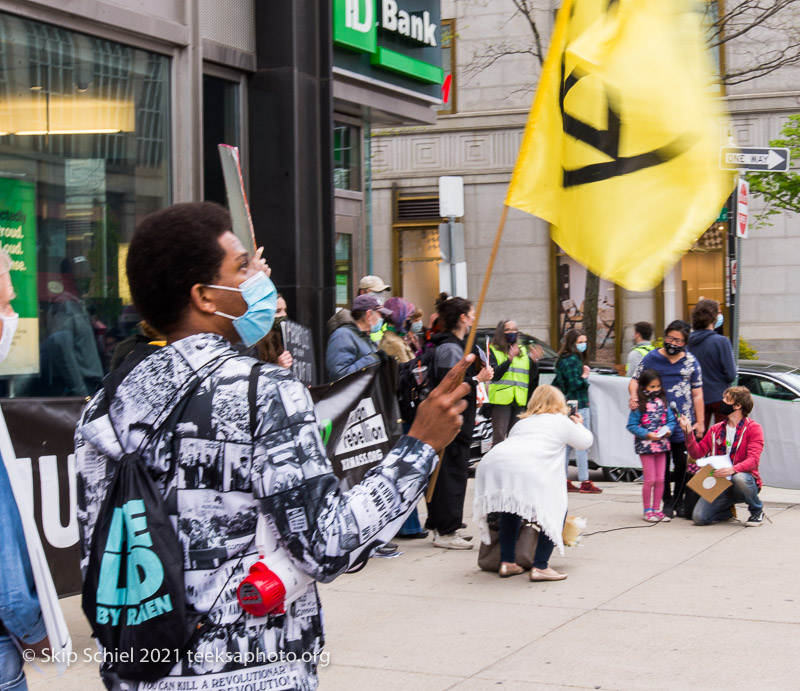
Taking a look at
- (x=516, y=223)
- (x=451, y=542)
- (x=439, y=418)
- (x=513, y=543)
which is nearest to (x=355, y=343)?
(x=451, y=542)

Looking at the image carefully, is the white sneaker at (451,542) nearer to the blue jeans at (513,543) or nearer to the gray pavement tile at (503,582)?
the gray pavement tile at (503,582)

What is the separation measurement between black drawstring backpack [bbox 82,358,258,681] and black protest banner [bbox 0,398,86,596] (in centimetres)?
375

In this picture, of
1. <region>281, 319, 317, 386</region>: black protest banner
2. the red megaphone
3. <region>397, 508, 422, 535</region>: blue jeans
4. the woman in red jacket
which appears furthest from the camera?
the woman in red jacket

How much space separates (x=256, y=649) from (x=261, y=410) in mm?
486

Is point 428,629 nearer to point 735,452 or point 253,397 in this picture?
point 735,452

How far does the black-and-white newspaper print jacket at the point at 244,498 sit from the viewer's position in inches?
86.0

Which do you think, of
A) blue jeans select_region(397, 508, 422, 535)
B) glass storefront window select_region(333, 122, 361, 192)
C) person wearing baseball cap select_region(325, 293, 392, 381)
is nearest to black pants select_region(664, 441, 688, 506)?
blue jeans select_region(397, 508, 422, 535)

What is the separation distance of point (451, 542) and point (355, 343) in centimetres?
176

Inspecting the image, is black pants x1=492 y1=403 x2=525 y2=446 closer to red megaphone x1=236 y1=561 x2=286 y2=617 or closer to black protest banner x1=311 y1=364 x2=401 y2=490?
black protest banner x1=311 y1=364 x2=401 y2=490

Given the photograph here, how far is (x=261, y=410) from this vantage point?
2.21 meters

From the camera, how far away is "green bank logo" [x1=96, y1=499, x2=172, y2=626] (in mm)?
2201

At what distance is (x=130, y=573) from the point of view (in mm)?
2234

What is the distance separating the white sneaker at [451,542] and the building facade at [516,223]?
1610cm

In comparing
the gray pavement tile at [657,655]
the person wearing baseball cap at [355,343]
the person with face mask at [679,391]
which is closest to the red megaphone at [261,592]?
the gray pavement tile at [657,655]
